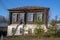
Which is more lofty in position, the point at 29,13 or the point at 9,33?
the point at 29,13

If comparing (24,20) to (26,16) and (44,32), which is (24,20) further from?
(44,32)

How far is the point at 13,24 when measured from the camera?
2184 inches

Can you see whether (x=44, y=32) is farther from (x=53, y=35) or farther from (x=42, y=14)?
(x=42, y=14)

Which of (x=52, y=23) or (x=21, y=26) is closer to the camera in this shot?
(x=52, y=23)

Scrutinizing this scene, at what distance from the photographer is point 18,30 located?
178ft

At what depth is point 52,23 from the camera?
144ft

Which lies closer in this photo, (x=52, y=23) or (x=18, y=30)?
(x=52, y=23)

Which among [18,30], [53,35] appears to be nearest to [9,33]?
[18,30]

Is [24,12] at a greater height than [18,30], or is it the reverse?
[24,12]

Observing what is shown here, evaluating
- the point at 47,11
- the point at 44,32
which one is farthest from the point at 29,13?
the point at 44,32

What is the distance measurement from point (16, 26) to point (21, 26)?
4.31ft

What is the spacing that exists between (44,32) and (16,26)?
37.8ft

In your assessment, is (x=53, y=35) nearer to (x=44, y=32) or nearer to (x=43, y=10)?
(x=44, y=32)

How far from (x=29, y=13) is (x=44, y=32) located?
1083cm
